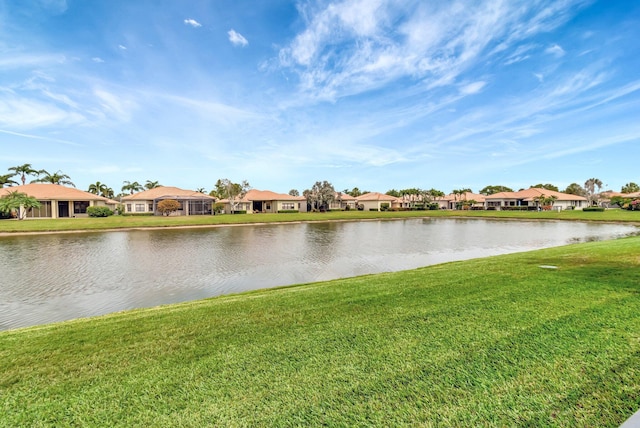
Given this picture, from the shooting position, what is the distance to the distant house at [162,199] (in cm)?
4372

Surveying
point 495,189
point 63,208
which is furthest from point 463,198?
point 63,208

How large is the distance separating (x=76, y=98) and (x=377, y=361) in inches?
994

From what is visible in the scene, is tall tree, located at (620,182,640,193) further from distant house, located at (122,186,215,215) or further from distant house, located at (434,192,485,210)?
distant house, located at (122,186,215,215)

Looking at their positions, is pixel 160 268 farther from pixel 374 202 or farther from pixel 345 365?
pixel 374 202

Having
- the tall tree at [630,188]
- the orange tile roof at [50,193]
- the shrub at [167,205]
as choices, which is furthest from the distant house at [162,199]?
the tall tree at [630,188]

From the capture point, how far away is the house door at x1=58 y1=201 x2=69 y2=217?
36.8 meters

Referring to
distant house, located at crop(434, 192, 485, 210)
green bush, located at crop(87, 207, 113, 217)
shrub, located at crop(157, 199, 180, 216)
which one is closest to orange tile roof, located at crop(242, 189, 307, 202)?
shrub, located at crop(157, 199, 180, 216)

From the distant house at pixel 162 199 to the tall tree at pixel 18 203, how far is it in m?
11.4

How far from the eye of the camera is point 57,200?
119 ft

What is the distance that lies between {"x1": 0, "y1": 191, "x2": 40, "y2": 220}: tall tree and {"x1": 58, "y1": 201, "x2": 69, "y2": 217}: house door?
3.16 m

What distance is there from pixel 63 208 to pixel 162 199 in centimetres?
1133

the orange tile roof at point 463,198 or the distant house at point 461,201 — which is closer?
the distant house at point 461,201

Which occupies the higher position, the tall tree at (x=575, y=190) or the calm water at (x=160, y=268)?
the tall tree at (x=575, y=190)

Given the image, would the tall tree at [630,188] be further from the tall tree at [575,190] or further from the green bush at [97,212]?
the green bush at [97,212]
